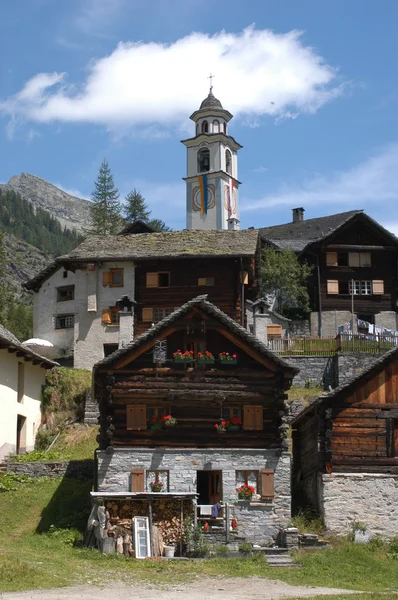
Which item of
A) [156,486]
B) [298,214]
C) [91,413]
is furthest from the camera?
[298,214]

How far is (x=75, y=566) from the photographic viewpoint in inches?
964

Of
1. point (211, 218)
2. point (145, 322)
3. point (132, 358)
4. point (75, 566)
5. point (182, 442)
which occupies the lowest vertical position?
point (75, 566)

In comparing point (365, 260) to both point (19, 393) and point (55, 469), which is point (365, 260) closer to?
point (19, 393)

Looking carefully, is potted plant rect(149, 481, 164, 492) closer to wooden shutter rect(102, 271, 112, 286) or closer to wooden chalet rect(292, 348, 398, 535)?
wooden chalet rect(292, 348, 398, 535)

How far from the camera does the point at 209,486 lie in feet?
102

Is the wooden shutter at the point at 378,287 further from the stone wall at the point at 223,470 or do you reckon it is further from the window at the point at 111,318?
the stone wall at the point at 223,470

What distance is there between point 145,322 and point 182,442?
1855 centimetres

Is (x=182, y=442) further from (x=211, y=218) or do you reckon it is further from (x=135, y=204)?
(x=135, y=204)

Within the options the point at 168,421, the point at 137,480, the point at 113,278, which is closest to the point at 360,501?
the point at 168,421

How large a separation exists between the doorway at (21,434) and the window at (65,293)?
13.9m

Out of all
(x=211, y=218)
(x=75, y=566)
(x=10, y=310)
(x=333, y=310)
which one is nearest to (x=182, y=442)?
(x=75, y=566)

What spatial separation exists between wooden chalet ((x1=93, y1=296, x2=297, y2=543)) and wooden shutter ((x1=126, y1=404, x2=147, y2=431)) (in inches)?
1.4

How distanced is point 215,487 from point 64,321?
Answer: 24.4m

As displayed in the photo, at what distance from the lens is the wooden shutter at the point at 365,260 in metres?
62.2
